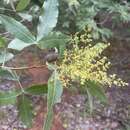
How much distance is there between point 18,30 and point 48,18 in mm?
92

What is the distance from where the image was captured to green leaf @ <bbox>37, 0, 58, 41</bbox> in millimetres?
1049

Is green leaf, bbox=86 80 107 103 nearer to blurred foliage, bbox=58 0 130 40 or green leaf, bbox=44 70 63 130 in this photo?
green leaf, bbox=44 70 63 130

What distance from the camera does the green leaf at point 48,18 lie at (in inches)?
41.3

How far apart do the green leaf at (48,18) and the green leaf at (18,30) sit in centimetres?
4

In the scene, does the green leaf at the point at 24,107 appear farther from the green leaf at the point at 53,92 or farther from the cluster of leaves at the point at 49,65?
the green leaf at the point at 53,92

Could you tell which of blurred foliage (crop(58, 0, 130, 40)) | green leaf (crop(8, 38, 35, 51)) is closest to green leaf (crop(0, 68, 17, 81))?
green leaf (crop(8, 38, 35, 51))

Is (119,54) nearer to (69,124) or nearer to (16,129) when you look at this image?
(69,124)

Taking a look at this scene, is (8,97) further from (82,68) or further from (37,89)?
(82,68)

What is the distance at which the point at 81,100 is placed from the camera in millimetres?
3615

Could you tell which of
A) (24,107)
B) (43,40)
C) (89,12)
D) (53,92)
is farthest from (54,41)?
(89,12)

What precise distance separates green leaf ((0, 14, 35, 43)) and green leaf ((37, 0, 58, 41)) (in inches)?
1.6

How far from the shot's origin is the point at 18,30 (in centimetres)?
102

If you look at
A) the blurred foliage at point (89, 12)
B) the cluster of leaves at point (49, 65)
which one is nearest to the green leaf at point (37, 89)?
the cluster of leaves at point (49, 65)

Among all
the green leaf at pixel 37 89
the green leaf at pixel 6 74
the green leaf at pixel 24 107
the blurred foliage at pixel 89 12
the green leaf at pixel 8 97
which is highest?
the blurred foliage at pixel 89 12
